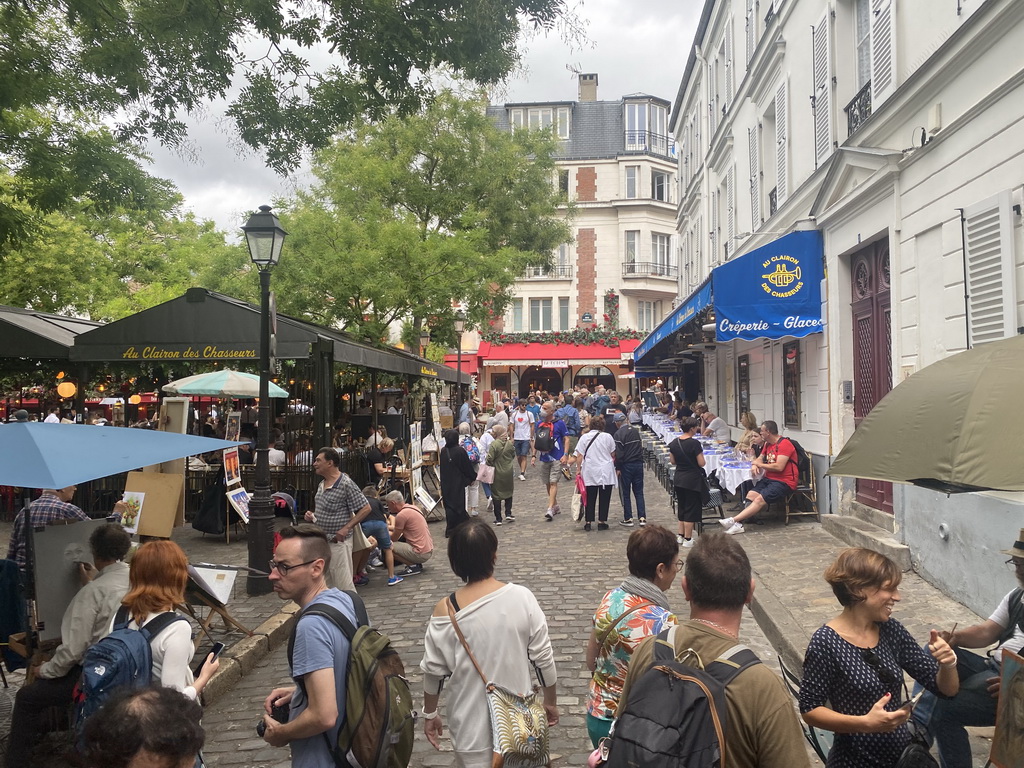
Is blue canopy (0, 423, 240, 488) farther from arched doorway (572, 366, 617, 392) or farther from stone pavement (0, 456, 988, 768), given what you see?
arched doorway (572, 366, 617, 392)

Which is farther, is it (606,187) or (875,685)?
(606,187)

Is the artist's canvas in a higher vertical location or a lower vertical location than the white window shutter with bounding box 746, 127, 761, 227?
lower

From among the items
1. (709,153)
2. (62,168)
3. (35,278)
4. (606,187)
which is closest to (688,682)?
(62,168)

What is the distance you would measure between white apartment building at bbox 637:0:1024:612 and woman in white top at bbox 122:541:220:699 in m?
5.56

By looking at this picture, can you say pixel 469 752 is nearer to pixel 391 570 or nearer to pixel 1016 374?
pixel 1016 374

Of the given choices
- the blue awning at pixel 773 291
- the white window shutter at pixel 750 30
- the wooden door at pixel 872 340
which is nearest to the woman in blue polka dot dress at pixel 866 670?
the wooden door at pixel 872 340

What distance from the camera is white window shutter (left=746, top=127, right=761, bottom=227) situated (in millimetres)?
14438

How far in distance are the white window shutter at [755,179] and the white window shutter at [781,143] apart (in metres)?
1.13

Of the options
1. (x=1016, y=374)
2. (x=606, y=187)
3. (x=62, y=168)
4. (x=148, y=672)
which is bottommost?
(x=148, y=672)

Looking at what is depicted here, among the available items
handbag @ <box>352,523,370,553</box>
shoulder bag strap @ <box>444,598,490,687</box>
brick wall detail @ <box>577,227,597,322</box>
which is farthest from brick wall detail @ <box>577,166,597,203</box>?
shoulder bag strap @ <box>444,598,490,687</box>

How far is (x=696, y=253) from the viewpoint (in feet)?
79.6

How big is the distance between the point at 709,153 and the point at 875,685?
18864 millimetres

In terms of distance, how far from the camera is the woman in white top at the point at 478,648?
2963mm

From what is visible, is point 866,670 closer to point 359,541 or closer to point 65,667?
point 65,667
